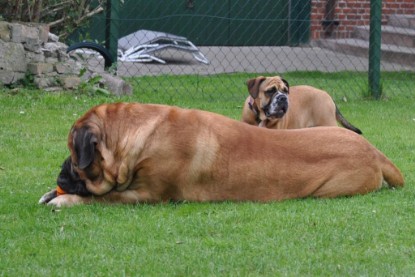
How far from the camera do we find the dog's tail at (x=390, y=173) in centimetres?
689

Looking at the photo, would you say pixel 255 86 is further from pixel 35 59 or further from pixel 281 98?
pixel 35 59

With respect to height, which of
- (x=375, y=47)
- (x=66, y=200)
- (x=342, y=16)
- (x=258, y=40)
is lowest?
(x=258, y=40)

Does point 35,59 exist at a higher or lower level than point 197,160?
lower

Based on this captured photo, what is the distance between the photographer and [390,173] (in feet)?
22.8

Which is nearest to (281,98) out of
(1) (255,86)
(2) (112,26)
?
(1) (255,86)

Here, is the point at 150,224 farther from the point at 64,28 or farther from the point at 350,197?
the point at 64,28

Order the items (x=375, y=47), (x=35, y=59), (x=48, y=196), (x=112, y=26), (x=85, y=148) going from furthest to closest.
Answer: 1. (x=375, y=47)
2. (x=112, y=26)
3. (x=35, y=59)
4. (x=48, y=196)
5. (x=85, y=148)

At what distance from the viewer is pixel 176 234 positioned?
5.64 m

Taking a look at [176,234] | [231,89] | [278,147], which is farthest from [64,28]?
[176,234]

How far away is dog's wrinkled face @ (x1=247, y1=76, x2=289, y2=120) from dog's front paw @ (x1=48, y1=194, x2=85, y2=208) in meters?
2.96

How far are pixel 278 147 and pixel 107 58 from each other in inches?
228

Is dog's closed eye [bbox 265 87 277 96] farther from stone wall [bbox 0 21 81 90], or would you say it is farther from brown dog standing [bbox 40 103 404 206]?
stone wall [bbox 0 21 81 90]

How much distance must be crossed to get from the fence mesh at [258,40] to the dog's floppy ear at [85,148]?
7.95 m

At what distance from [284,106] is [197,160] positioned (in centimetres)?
266
